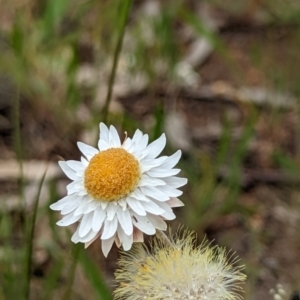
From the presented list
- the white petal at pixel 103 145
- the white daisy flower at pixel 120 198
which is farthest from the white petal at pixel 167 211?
the white petal at pixel 103 145

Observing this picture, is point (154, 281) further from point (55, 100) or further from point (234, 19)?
point (234, 19)

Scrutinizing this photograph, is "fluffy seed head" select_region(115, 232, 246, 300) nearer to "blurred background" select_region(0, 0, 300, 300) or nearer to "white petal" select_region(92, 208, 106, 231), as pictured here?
"white petal" select_region(92, 208, 106, 231)

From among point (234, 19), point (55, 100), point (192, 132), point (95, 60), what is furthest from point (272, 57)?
point (55, 100)

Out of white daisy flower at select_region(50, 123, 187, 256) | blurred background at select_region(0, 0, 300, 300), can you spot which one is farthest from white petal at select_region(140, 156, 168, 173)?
blurred background at select_region(0, 0, 300, 300)

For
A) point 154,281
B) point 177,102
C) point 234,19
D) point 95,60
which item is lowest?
point 154,281

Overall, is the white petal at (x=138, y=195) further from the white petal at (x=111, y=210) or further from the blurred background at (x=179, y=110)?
the blurred background at (x=179, y=110)

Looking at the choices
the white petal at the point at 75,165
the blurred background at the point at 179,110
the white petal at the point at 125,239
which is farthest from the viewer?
the blurred background at the point at 179,110
